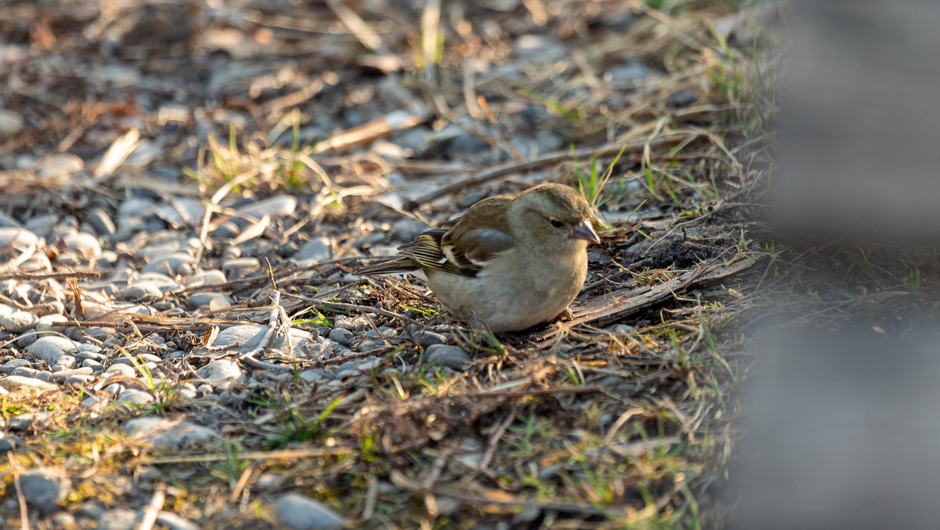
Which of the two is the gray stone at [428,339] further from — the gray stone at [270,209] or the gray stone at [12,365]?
the gray stone at [270,209]

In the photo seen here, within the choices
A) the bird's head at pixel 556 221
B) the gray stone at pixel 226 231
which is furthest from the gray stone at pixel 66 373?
the bird's head at pixel 556 221

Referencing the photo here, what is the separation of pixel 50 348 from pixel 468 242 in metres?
1.91

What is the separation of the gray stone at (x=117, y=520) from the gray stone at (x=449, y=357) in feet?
4.14

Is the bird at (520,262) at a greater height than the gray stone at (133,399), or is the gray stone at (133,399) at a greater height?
the bird at (520,262)

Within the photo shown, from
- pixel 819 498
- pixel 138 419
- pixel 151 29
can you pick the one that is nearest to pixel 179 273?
pixel 138 419

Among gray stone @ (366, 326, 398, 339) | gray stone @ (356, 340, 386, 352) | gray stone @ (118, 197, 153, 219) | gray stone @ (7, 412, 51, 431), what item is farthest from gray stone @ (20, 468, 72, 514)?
gray stone @ (118, 197, 153, 219)

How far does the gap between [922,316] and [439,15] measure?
7.34m

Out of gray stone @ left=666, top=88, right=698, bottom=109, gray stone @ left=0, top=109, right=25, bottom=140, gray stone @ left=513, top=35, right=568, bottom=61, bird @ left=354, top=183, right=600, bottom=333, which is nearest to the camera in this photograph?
bird @ left=354, top=183, right=600, bottom=333

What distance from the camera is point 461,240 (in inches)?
142

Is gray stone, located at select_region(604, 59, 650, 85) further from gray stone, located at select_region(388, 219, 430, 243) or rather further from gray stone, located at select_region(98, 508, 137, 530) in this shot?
gray stone, located at select_region(98, 508, 137, 530)

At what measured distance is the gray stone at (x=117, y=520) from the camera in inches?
92.6

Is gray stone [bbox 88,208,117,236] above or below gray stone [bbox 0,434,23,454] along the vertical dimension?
below

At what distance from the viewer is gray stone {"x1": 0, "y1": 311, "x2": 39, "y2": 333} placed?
12.5ft

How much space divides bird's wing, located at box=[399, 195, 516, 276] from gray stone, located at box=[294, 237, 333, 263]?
0.92 meters
